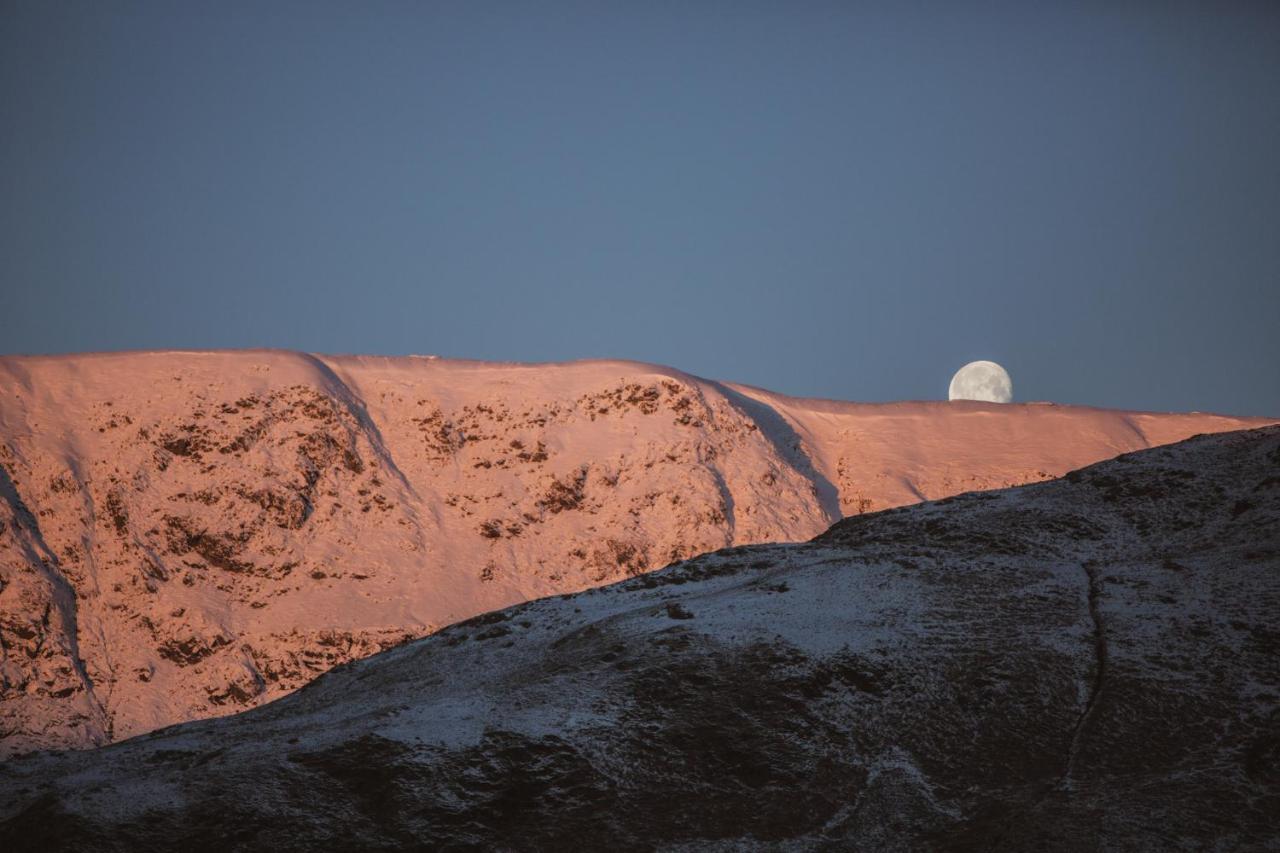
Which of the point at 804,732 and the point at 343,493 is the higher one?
the point at 804,732

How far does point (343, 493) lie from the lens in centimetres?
5247

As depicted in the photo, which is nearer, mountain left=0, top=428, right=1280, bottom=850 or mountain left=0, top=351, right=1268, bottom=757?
mountain left=0, top=428, right=1280, bottom=850

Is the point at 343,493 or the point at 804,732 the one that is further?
the point at 343,493

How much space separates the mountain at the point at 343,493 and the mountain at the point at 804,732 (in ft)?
94.8

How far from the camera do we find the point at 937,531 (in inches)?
734

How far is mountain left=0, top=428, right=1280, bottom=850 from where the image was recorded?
12133mm

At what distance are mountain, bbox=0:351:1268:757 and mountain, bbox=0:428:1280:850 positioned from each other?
2891cm

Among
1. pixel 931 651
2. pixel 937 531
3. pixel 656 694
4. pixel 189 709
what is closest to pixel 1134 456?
pixel 937 531

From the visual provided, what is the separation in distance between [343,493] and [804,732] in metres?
41.4

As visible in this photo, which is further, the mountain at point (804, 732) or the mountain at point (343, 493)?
the mountain at point (343, 493)

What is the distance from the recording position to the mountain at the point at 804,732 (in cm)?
1213

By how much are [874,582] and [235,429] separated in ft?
134

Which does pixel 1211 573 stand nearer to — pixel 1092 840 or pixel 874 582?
pixel 874 582

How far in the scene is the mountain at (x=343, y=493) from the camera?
1756 inches
